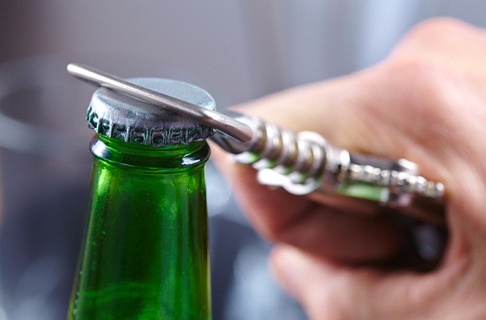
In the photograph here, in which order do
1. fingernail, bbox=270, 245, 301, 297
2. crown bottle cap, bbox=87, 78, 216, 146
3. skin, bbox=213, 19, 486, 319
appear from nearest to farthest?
1. crown bottle cap, bbox=87, 78, 216, 146
2. skin, bbox=213, 19, 486, 319
3. fingernail, bbox=270, 245, 301, 297

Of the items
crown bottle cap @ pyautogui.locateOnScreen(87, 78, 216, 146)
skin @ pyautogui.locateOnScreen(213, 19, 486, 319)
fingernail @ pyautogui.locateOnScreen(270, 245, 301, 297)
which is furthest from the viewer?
fingernail @ pyautogui.locateOnScreen(270, 245, 301, 297)

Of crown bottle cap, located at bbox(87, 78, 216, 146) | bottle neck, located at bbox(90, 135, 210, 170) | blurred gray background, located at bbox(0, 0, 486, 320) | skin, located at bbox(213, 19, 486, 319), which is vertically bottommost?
blurred gray background, located at bbox(0, 0, 486, 320)

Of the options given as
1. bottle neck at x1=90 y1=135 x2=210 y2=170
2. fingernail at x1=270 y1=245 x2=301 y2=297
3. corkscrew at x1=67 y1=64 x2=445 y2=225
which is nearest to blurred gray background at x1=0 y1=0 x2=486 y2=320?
fingernail at x1=270 y1=245 x2=301 y2=297

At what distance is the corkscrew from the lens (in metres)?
0.28

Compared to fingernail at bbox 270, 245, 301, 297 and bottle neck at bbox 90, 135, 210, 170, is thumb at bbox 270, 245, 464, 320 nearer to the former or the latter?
fingernail at bbox 270, 245, 301, 297

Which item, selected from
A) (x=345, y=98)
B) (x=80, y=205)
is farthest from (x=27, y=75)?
(x=345, y=98)

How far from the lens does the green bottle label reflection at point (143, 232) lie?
0.27 metres

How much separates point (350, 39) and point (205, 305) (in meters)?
0.80

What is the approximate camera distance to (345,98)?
40 cm

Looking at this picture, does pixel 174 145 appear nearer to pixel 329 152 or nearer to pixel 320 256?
pixel 329 152

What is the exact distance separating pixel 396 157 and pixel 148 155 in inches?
6.6

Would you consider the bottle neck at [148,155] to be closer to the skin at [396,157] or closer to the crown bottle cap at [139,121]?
the crown bottle cap at [139,121]

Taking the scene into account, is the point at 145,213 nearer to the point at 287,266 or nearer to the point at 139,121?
the point at 139,121

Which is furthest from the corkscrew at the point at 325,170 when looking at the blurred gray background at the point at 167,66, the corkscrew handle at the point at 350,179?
the blurred gray background at the point at 167,66
